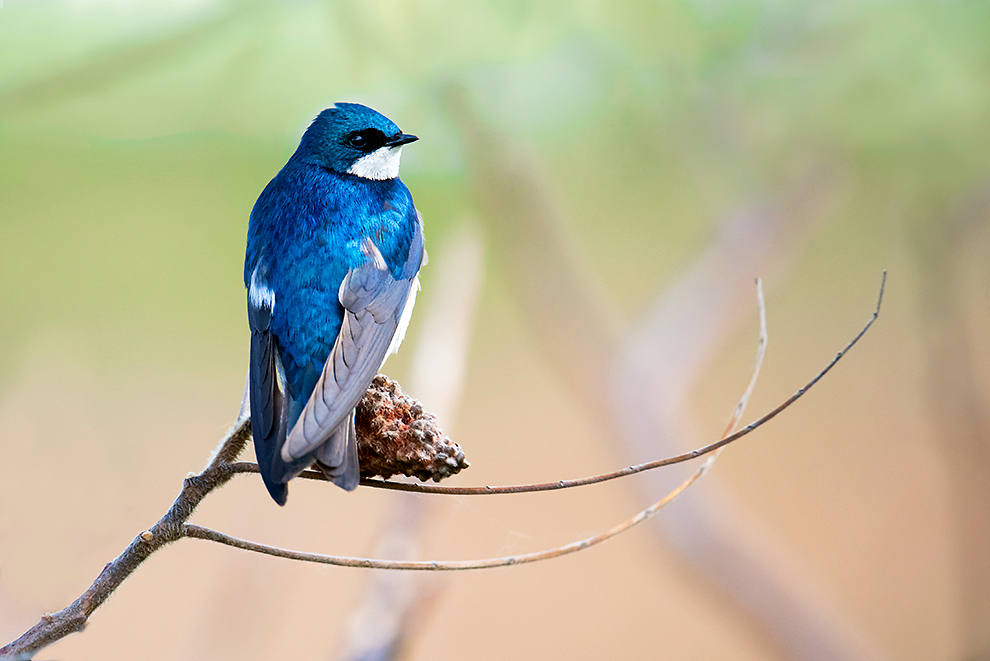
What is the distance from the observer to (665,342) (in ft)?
4.97

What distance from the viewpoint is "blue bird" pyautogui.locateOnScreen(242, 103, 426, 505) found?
0.42 meters

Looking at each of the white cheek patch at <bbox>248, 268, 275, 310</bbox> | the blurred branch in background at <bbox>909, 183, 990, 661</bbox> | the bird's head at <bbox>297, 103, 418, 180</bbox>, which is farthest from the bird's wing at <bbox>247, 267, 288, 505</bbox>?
the blurred branch in background at <bbox>909, 183, 990, 661</bbox>

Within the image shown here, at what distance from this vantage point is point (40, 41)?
124cm

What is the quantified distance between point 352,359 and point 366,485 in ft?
0.36

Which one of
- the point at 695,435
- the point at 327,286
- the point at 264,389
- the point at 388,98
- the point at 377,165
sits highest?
the point at 388,98

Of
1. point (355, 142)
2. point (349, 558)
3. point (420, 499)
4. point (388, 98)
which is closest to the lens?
point (349, 558)

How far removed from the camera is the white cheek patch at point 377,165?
66 cm

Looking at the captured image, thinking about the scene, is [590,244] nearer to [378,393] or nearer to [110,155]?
[110,155]

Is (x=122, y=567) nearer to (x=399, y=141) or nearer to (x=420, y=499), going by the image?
(x=399, y=141)

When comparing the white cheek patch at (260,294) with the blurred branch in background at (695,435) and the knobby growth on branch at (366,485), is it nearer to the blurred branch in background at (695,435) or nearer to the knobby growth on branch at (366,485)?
the knobby growth on branch at (366,485)

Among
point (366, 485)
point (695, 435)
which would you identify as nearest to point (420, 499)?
point (366, 485)

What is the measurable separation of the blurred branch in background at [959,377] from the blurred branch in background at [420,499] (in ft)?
2.85

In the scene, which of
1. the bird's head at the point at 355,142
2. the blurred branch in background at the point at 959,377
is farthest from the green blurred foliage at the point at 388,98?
the bird's head at the point at 355,142

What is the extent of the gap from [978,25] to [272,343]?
4.88 ft
